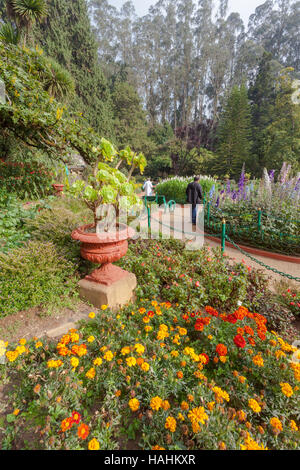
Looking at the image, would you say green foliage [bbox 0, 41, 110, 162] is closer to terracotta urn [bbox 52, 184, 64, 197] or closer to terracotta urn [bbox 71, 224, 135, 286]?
terracotta urn [bbox 71, 224, 135, 286]

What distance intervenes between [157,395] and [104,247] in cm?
138

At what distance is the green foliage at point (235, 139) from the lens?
2008 cm

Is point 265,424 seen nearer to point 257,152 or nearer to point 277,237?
point 277,237

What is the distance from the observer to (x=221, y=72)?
2986 cm

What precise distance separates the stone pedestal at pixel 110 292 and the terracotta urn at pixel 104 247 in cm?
5

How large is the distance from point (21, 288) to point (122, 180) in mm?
1579

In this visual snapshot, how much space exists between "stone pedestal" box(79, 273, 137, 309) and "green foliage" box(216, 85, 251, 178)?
→ 20.0 metres

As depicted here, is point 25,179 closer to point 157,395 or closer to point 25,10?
point 25,10

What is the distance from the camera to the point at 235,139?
66.8 ft

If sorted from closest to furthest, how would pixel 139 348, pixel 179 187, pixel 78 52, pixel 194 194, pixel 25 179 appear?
pixel 139 348 < pixel 25 179 < pixel 194 194 < pixel 179 187 < pixel 78 52

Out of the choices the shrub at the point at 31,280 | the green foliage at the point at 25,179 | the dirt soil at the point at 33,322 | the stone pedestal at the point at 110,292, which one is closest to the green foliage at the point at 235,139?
the green foliage at the point at 25,179

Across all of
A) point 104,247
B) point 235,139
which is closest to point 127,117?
point 235,139
